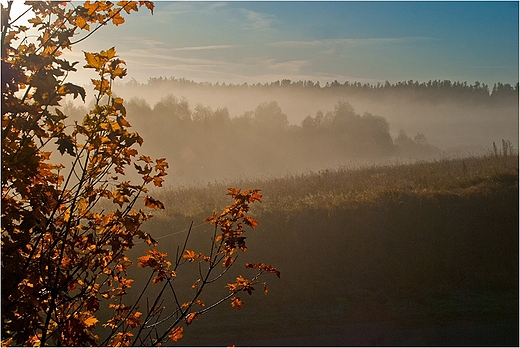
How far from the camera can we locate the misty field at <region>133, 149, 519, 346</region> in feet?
32.0

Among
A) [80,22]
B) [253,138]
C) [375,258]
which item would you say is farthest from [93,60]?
Result: [253,138]

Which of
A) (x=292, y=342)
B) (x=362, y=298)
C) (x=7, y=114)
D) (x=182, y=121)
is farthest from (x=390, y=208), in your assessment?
(x=182, y=121)

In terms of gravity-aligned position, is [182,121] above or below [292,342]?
above

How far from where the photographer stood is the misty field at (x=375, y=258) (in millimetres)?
9766

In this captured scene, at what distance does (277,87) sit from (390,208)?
49.0 metres

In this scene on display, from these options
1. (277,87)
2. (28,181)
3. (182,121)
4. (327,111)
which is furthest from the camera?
(277,87)

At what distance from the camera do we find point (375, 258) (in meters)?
12.6

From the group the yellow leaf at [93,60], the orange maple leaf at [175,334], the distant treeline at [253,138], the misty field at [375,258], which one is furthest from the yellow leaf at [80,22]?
the distant treeline at [253,138]

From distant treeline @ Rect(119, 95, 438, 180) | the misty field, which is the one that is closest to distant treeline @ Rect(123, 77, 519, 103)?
distant treeline @ Rect(119, 95, 438, 180)

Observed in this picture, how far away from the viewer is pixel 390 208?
45.9ft

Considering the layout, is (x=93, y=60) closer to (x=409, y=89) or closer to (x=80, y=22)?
(x=80, y=22)

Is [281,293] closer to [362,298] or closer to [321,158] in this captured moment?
[362,298]

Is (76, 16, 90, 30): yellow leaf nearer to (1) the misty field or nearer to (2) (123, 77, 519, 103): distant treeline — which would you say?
(1) the misty field

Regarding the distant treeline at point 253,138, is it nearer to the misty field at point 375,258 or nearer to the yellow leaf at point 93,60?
the misty field at point 375,258
